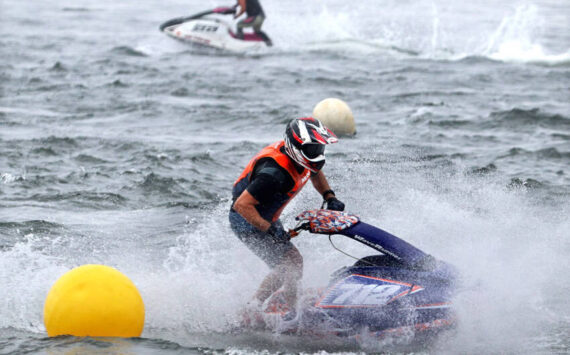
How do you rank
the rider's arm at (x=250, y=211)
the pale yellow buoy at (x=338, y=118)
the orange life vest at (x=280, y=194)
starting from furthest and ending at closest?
the pale yellow buoy at (x=338, y=118) < the orange life vest at (x=280, y=194) < the rider's arm at (x=250, y=211)

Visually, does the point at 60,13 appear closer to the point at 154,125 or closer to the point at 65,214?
the point at 154,125

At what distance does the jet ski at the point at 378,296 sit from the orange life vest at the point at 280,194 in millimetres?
369

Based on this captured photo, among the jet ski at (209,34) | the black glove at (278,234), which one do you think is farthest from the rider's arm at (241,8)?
the black glove at (278,234)

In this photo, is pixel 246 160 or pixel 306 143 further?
pixel 246 160

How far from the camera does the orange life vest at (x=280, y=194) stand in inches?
282

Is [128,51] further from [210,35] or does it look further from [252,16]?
[252,16]

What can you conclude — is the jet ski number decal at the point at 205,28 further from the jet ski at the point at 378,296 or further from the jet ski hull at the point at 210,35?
the jet ski at the point at 378,296

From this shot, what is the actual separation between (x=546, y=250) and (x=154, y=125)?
956cm

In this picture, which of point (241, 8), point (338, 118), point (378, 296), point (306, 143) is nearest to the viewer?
point (378, 296)

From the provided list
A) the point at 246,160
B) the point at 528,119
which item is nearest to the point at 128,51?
the point at 246,160

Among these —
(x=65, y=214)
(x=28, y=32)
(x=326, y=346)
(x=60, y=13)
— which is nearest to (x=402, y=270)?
(x=326, y=346)

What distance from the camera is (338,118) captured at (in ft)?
50.6

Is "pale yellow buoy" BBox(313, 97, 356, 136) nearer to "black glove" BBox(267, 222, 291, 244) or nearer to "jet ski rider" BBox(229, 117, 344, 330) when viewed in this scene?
"jet ski rider" BBox(229, 117, 344, 330)

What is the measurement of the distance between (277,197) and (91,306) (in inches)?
80.3
